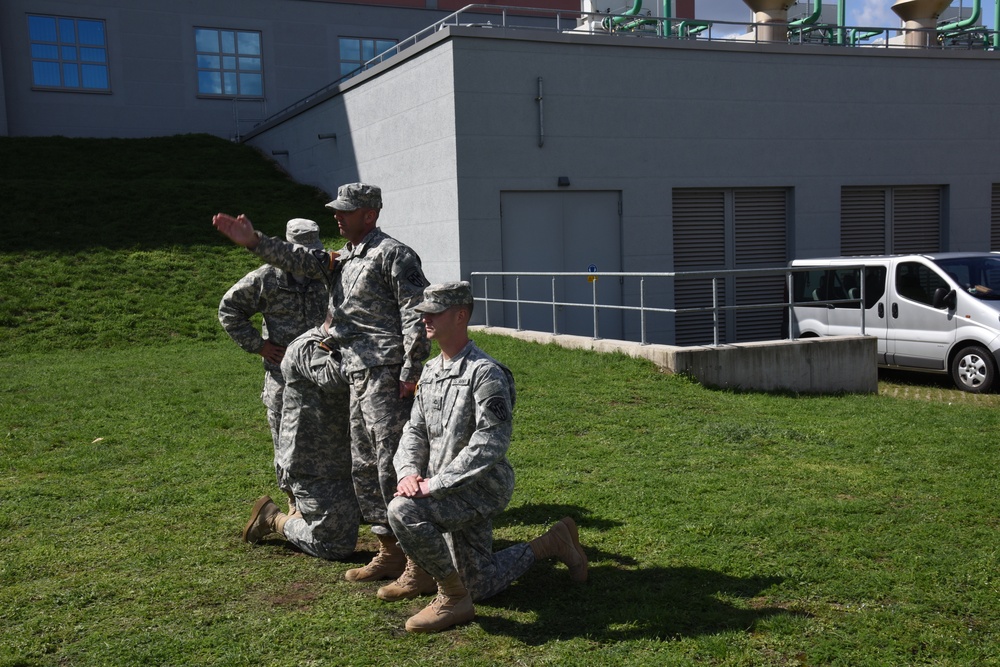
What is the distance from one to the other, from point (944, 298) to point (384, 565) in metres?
10.0

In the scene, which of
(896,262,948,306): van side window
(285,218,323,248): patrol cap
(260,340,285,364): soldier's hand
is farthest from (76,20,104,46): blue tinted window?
(260,340,285,364): soldier's hand

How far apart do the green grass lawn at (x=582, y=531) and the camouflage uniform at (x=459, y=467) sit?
1.02 feet

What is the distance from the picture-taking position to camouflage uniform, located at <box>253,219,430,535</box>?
5.19m

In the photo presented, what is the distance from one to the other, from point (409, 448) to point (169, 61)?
29.6 meters

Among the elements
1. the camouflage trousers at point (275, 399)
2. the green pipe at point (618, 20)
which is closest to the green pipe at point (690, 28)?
the green pipe at point (618, 20)

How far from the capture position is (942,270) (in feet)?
42.4

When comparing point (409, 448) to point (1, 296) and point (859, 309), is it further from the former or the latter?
point (1, 296)

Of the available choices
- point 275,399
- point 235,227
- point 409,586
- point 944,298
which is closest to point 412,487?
point 409,586

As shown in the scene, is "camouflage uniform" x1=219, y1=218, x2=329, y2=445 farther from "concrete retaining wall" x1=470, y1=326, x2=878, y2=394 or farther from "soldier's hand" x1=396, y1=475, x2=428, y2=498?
"concrete retaining wall" x1=470, y1=326, x2=878, y2=394

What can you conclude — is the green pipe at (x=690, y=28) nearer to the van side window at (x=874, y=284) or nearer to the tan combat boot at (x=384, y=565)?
the van side window at (x=874, y=284)

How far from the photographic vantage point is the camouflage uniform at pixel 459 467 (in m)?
4.46

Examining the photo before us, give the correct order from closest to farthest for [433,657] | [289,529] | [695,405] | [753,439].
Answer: [433,657]
[289,529]
[753,439]
[695,405]

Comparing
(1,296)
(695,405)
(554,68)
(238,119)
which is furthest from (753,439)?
(238,119)

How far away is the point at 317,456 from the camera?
5633 millimetres
